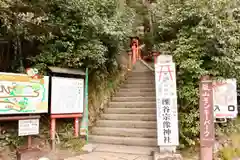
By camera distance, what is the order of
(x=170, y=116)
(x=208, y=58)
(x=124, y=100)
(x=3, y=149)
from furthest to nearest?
(x=124, y=100) → (x=208, y=58) → (x=170, y=116) → (x=3, y=149)

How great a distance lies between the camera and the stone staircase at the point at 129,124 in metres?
6.20

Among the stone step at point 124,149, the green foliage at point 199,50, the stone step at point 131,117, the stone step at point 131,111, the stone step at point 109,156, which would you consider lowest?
the stone step at point 109,156

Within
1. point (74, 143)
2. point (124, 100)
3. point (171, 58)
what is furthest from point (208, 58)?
point (74, 143)

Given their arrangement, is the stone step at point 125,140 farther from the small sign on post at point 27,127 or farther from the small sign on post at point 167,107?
the small sign on post at point 27,127

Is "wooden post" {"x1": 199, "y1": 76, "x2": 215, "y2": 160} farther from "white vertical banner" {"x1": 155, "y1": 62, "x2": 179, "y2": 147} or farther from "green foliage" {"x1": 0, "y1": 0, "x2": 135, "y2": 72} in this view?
"green foliage" {"x1": 0, "y1": 0, "x2": 135, "y2": 72}

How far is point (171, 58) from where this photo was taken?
224 inches

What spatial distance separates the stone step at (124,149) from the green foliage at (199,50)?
912 mm

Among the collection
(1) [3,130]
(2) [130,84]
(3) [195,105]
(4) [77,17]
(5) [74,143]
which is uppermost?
(4) [77,17]

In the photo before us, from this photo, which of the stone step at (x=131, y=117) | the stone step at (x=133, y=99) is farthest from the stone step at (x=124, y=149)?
the stone step at (x=133, y=99)

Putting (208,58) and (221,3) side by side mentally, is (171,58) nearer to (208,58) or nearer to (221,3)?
(208,58)

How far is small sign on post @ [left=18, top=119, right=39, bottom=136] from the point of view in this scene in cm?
495

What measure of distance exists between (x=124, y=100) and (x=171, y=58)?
9.46 feet

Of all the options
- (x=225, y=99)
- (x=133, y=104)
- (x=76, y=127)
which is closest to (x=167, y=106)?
(x=225, y=99)

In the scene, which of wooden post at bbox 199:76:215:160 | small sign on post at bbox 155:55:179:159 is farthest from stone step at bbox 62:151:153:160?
wooden post at bbox 199:76:215:160
